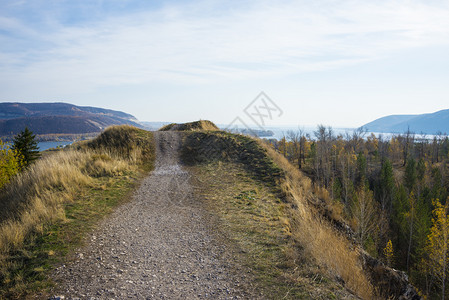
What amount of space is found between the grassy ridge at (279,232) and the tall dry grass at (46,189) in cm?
485

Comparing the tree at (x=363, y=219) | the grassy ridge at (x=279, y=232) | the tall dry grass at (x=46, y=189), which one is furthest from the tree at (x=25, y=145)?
the tree at (x=363, y=219)

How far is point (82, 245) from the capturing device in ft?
19.2

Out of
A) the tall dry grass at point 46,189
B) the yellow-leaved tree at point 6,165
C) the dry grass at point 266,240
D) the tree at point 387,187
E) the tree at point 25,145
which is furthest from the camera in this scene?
the tree at point 387,187

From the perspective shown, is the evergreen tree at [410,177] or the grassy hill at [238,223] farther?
the evergreen tree at [410,177]

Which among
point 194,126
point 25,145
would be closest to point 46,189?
point 25,145

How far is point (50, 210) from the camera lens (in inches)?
285

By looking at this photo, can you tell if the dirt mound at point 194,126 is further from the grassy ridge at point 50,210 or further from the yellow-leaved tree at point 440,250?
the yellow-leaved tree at point 440,250

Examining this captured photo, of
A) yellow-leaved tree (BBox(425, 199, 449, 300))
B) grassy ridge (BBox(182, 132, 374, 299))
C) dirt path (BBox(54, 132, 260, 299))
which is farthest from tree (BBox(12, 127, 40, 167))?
yellow-leaved tree (BBox(425, 199, 449, 300))

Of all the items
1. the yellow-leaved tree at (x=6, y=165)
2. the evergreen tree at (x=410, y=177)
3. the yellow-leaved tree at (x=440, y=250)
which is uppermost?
the yellow-leaved tree at (x=6, y=165)

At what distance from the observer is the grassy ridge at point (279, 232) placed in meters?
4.93

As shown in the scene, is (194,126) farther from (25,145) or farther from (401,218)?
(401,218)

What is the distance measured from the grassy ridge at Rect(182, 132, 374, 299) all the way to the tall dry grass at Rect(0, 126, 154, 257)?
4848mm

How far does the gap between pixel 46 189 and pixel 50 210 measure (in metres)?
2.27

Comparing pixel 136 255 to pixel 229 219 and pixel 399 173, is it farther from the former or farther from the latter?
pixel 399 173
